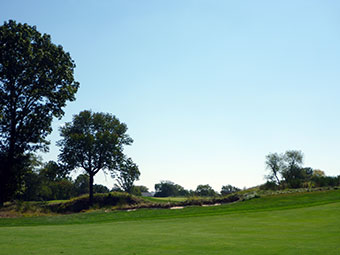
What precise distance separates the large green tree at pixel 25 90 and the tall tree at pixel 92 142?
981 cm

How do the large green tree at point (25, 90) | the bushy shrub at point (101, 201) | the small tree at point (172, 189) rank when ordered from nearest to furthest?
the large green tree at point (25, 90), the bushy shrub at point (101, 201), the small tree at point (172, 189)

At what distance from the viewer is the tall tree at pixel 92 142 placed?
4031 centimetres

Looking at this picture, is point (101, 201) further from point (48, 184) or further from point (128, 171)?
point (48, 184)

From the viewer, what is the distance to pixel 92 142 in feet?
132

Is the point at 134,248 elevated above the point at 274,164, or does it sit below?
below

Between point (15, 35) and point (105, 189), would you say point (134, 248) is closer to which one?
point (15, 35)

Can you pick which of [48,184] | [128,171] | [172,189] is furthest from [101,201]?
[172,189]

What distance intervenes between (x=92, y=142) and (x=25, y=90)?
44.2ft

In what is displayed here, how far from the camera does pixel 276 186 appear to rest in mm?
32594

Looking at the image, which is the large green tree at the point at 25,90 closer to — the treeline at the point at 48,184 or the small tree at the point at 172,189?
the treeline at the point at 48,184

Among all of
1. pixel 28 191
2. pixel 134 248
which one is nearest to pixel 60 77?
pixel 134 248

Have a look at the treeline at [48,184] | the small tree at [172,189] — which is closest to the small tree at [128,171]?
the treeline at [48,184]

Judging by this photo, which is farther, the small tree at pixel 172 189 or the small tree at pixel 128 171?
the small tree at pixel 172 189

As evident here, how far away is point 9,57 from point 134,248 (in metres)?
25.7
